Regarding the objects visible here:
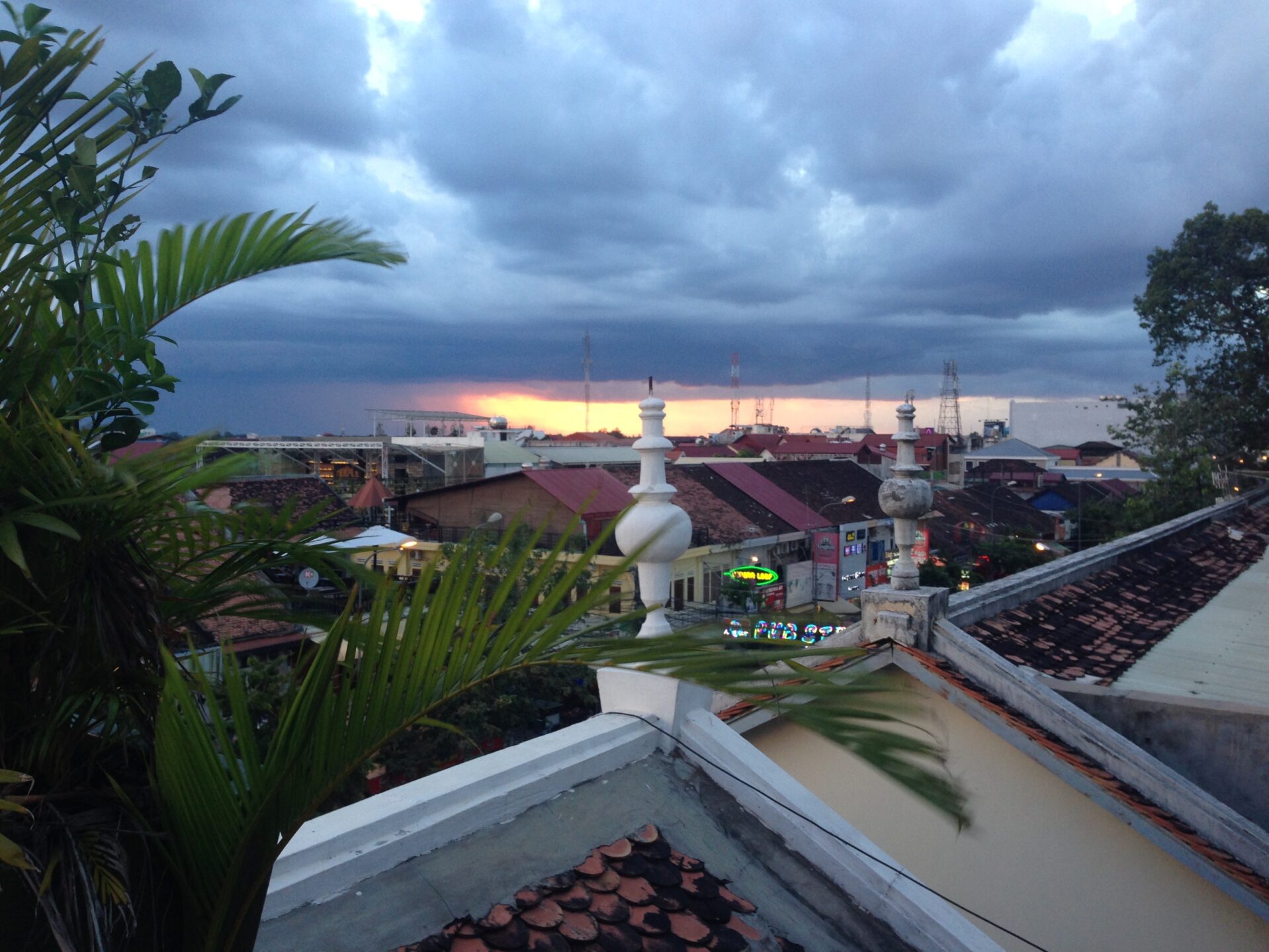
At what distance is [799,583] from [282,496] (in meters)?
19.8

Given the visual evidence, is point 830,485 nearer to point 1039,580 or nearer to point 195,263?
point 1039,580

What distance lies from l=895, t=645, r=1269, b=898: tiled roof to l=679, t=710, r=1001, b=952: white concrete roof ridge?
2.29 metres

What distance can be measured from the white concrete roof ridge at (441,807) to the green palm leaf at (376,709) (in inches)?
32.7

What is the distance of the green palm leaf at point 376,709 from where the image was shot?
154 cm

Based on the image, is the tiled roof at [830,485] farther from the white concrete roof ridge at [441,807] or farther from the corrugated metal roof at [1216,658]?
the white concrete roof ridge at [441,807]

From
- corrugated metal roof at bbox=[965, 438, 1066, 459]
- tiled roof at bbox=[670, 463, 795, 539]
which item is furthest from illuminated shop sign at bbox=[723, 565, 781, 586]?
corrugated metal roof at bbox=[965, 438, 1066, 459]

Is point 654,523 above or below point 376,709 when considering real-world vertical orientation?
above

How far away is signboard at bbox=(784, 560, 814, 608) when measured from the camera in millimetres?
26562

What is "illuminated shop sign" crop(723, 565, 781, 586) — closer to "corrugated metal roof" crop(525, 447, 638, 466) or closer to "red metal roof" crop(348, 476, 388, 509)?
"corrugated metal roof" crop(525, 447, 638, 466)

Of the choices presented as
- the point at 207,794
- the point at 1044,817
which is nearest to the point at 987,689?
the point at 1044,817

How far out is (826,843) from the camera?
3.41m

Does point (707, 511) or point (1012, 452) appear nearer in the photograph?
point (707, 511)

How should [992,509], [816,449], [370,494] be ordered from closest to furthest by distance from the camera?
[370,494]
[992,509]
[816,449]

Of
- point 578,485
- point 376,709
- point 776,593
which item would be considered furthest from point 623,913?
point 776,593
